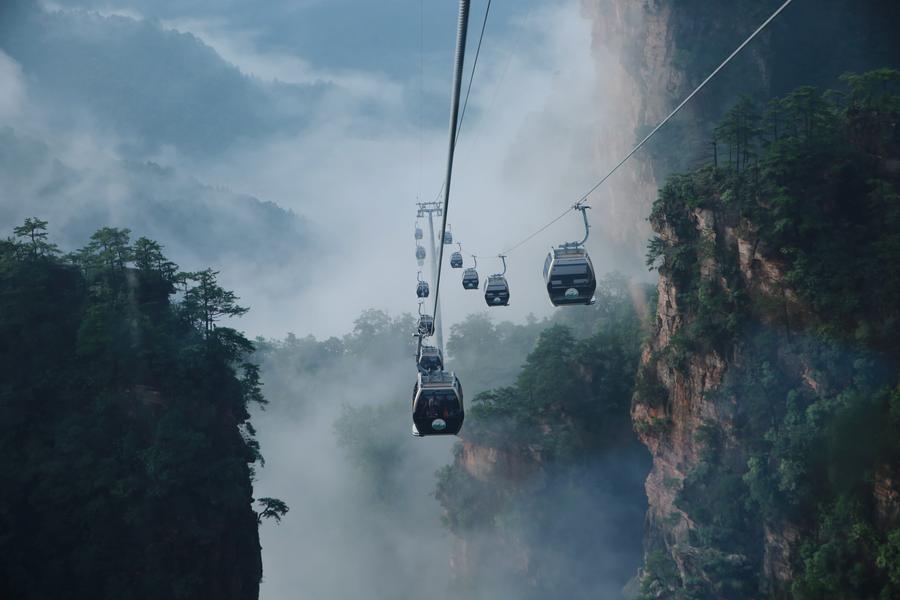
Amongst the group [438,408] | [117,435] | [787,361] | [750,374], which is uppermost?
[787,361]

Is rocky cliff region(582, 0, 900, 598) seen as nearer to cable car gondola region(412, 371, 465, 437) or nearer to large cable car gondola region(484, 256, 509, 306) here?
large cable car gondola region(484, 256, 509, 306)

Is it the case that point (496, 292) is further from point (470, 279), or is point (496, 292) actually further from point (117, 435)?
point (117, 435)

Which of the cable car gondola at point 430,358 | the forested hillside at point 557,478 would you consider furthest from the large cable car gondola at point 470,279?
the forested hillside at point 557,478

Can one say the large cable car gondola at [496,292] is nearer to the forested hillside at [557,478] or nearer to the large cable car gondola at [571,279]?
the large cable car gondola at [571,279]

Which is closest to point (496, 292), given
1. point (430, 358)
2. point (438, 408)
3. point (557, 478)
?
point (430, 358)

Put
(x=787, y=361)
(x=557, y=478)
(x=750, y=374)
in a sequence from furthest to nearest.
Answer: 1. (x=557, y=478)
2. (x=750, y=374)
3. (x=787, y=361)

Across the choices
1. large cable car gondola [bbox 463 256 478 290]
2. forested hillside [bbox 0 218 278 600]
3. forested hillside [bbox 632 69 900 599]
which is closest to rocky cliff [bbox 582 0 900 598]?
forested hillside [bbox 632 69 900 599]

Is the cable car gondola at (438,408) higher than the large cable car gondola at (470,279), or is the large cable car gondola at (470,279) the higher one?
the large cable car gondola at (470,279)
